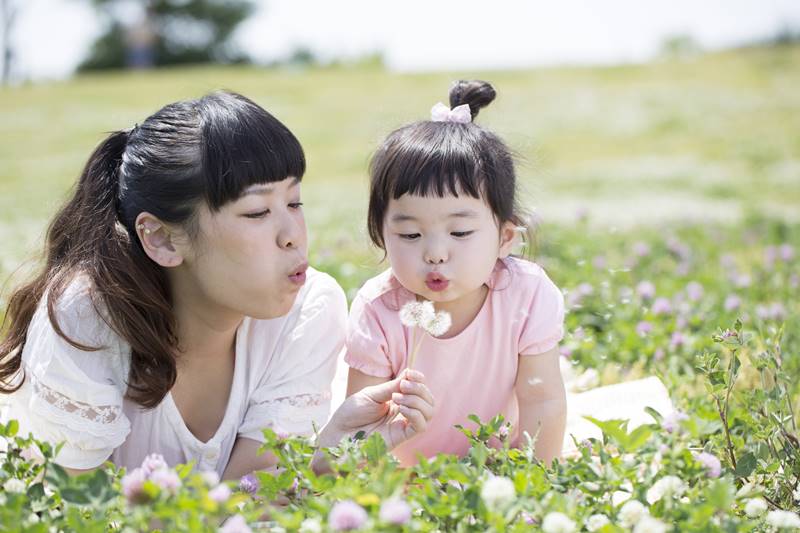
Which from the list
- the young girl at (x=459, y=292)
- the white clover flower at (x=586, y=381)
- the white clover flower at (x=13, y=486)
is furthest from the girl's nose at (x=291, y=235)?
the white clover flower at (x=586, y=381)

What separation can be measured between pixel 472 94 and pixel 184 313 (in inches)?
42.8

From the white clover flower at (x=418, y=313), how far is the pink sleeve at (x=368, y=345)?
14.3 inches

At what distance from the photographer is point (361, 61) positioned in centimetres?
3747

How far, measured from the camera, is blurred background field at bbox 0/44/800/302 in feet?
30.7

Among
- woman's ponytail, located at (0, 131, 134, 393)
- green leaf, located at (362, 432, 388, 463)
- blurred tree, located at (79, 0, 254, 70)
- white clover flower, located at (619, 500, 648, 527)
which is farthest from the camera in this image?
blurred tree, located at (79, 0, 254, 70)

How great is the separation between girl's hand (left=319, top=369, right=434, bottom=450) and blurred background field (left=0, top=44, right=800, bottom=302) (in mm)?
1840

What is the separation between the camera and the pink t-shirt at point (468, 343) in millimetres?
2658

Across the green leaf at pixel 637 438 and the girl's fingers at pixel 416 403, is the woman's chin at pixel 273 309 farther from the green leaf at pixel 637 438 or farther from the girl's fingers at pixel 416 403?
the green leaf at pixel 637 438

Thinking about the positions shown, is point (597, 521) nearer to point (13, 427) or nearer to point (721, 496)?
point (721, 496)

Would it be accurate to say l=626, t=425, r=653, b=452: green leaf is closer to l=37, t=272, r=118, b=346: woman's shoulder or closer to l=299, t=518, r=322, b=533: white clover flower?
l=299, t=518, r=322, b=533: white clover flower

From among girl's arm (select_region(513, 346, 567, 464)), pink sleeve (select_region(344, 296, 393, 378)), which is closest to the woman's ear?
pink sleeve (select_region(344, 296, 393, 378))

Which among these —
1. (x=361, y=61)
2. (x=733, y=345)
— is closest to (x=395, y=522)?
(x=733, y=345)

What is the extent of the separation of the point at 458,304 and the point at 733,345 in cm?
82

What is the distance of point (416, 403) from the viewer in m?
2.25
